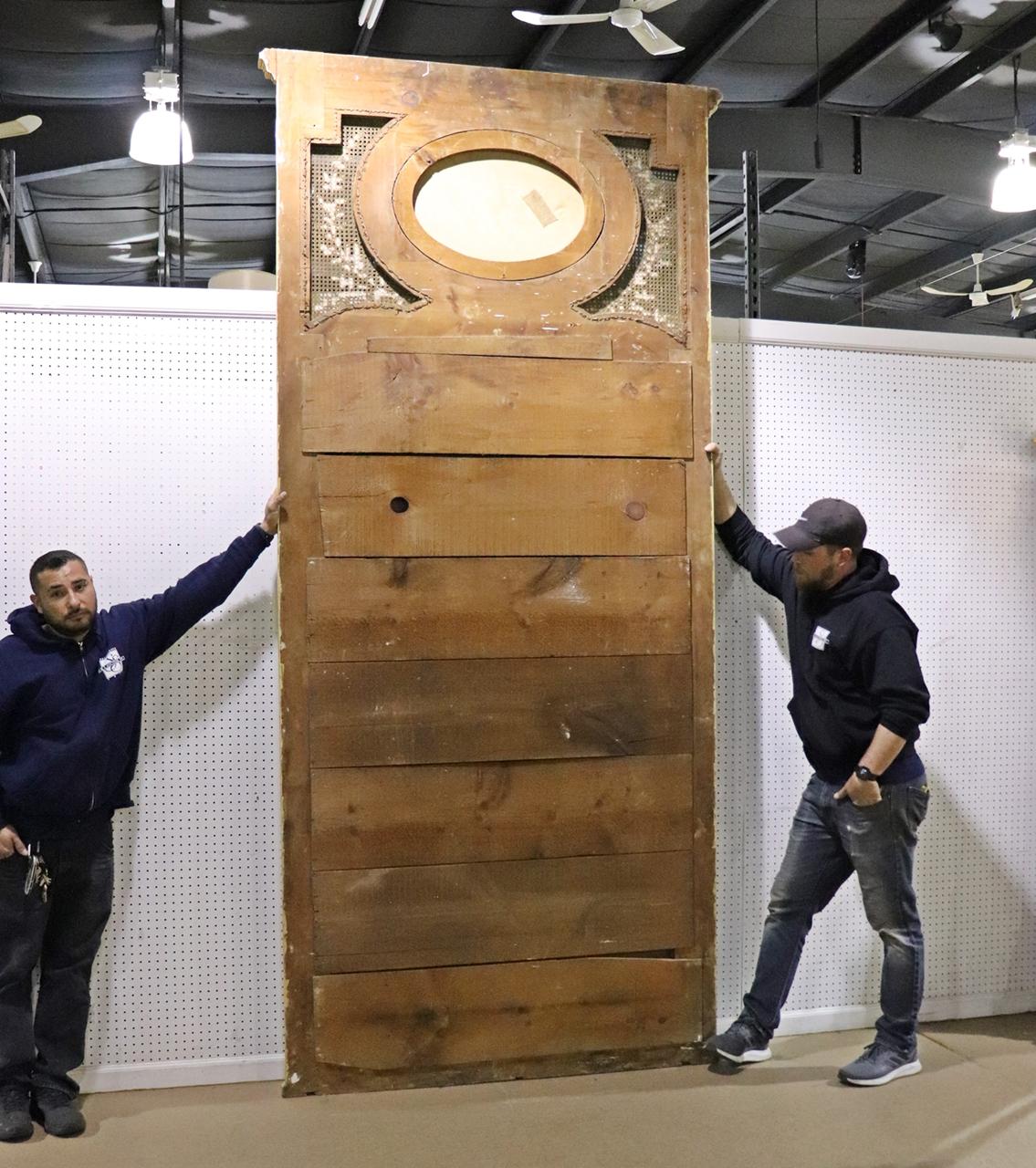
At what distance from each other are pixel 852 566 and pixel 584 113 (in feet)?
5.04

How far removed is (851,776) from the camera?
3.13m

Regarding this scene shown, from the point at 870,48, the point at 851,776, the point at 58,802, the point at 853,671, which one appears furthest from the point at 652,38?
the point at 58,802

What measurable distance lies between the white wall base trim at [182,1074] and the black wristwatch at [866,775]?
1830 mm

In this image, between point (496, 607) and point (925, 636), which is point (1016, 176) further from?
point (496, 607)

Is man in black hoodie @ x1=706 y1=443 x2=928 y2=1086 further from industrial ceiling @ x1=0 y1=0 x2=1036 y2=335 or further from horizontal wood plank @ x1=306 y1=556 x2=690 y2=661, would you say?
industrial ceiling @ x1=0 y1=0 x2=1036 y2=335

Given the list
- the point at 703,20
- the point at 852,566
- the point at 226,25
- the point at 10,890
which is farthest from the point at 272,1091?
the point at 703,20

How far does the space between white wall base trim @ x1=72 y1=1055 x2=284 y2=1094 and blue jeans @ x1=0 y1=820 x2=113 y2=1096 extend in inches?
4.1

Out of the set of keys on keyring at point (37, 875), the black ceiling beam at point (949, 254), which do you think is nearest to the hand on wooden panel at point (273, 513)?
the set of keys on keyring at point (37, 875)

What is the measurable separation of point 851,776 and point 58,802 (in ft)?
7.00

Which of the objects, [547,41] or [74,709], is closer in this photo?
[74,709]

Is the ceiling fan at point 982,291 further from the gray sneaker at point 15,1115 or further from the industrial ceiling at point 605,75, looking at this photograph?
the gray sneaker at point 15,1115

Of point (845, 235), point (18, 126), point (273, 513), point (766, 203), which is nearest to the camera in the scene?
point (273, 513)

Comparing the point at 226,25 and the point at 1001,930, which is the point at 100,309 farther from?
the point at 1001,930

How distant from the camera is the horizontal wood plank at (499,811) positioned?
3074 millimetres
